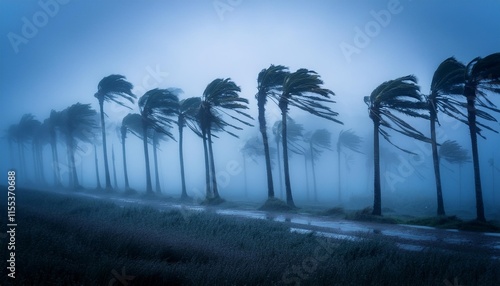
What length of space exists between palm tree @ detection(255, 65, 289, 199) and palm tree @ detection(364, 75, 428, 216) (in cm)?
765

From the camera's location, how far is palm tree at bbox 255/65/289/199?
83.6ft

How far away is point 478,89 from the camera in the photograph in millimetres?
18297

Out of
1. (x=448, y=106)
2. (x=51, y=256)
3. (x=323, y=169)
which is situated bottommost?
(x=323, y=169)

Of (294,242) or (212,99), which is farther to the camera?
(212,99)

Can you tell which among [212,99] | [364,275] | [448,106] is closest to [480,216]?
[448,106]

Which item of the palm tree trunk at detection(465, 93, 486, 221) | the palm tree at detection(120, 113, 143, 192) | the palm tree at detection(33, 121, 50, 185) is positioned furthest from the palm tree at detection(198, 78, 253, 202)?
the palm tree at detection(33, 121, 50, 185)

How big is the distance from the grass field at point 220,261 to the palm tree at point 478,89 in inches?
477

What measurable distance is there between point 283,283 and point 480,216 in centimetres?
1625

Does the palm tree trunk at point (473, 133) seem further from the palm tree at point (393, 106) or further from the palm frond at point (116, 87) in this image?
the palm frond at point (116, 87)

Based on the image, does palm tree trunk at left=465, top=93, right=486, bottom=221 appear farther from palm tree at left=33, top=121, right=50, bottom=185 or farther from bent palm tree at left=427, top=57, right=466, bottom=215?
palm tree at left=33, top=121, right=50, bottom=185

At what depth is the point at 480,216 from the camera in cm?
1694

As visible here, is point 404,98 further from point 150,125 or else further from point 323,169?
point 323,169

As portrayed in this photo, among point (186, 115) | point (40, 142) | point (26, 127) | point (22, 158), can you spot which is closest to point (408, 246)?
point (186, 115)

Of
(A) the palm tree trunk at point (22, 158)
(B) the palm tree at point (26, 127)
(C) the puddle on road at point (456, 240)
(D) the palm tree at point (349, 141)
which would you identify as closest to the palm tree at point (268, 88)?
(C) the puddle on road at point (456, 240)
